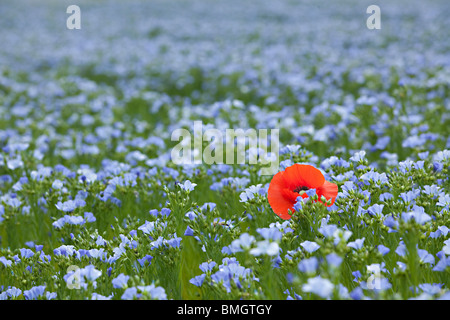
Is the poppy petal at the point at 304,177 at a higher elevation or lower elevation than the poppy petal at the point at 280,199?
higher

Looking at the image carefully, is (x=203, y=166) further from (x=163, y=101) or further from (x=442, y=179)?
(x=163, y=101)

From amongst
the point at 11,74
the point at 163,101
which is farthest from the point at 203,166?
the point at 11,74

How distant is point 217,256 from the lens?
2.79 m

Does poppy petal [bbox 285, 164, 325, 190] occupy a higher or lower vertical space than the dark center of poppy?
higher

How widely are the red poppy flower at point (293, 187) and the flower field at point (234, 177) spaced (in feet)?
0.03

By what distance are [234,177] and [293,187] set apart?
4.83 ft

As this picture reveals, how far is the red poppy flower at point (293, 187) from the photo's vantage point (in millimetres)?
2867

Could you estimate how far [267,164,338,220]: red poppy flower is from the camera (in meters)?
2.87

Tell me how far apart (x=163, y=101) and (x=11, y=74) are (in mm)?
5482

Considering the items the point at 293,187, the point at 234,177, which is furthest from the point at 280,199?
the point at 234,177

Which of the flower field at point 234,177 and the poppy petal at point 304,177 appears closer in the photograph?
the flower field at point 234,177

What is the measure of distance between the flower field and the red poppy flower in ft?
0.03

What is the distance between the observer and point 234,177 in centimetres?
439

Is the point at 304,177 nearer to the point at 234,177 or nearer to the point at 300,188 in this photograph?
the point at 300,188
